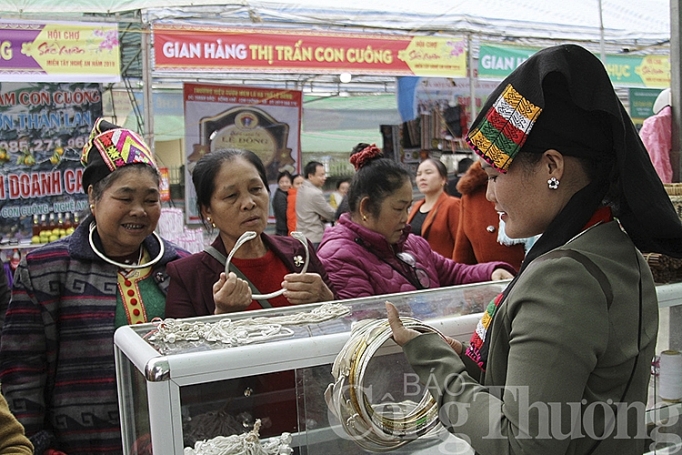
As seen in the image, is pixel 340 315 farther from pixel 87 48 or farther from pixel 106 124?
pixel 87 48

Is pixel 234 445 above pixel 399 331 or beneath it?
beneath

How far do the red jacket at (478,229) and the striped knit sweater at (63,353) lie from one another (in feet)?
7.31

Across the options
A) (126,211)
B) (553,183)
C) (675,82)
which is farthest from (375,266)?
(675,82)

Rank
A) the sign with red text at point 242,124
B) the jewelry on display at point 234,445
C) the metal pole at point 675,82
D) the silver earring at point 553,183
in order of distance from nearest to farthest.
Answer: the silver earring at point 553,183 → the jewelry on display at point 234,445 → the metal pole at point 675,82 → the sign with red text at point 242,124

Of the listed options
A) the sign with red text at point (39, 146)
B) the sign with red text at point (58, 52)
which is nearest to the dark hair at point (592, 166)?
the sign with red text at point (58, 52)

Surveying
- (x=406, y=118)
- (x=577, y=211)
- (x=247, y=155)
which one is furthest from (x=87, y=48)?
(x=577, y=211)

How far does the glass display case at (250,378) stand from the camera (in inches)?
51.3

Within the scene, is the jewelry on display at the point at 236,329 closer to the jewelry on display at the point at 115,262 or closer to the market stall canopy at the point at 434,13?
the jewelry on display at the point at 115,262

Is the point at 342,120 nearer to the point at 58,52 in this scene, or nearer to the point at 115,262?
the point at 58,52

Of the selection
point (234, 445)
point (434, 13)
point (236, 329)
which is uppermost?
point (434, 13)

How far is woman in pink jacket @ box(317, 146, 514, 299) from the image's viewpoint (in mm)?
2350

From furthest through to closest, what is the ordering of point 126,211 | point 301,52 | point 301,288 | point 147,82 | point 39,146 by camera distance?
point 301,52, point 147,82, point 39,146, point 126,211, point 301,288

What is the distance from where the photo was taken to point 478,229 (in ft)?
12.0

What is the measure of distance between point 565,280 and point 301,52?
4.49 metres
